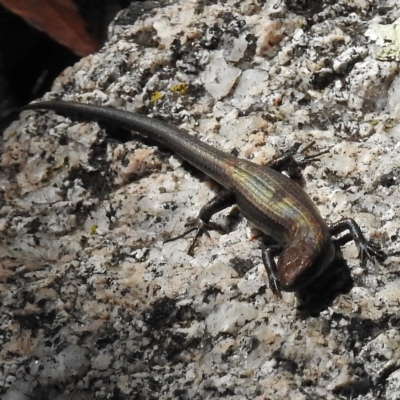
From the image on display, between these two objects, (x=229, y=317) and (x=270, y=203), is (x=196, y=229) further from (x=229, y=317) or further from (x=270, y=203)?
(x=229, y=317)

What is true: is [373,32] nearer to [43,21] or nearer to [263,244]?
[263,244]

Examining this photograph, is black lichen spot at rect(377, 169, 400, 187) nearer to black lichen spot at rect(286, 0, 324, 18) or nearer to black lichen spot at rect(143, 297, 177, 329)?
black lichen spot at rect(143, 297, 177, 329)

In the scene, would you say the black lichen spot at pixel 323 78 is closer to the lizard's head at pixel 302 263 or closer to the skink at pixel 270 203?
the skink at pixel 270 203

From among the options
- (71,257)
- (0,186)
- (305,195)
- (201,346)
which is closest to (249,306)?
(201,346)

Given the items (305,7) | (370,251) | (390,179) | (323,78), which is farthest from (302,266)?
(305,7)

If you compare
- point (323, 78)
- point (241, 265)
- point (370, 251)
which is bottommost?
point (241, 265)

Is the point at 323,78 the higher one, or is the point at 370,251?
the point at 323,78

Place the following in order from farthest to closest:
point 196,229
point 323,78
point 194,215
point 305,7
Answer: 1. point 305,7
2. point 323,78
3. point 194,215
4. point 196,229
